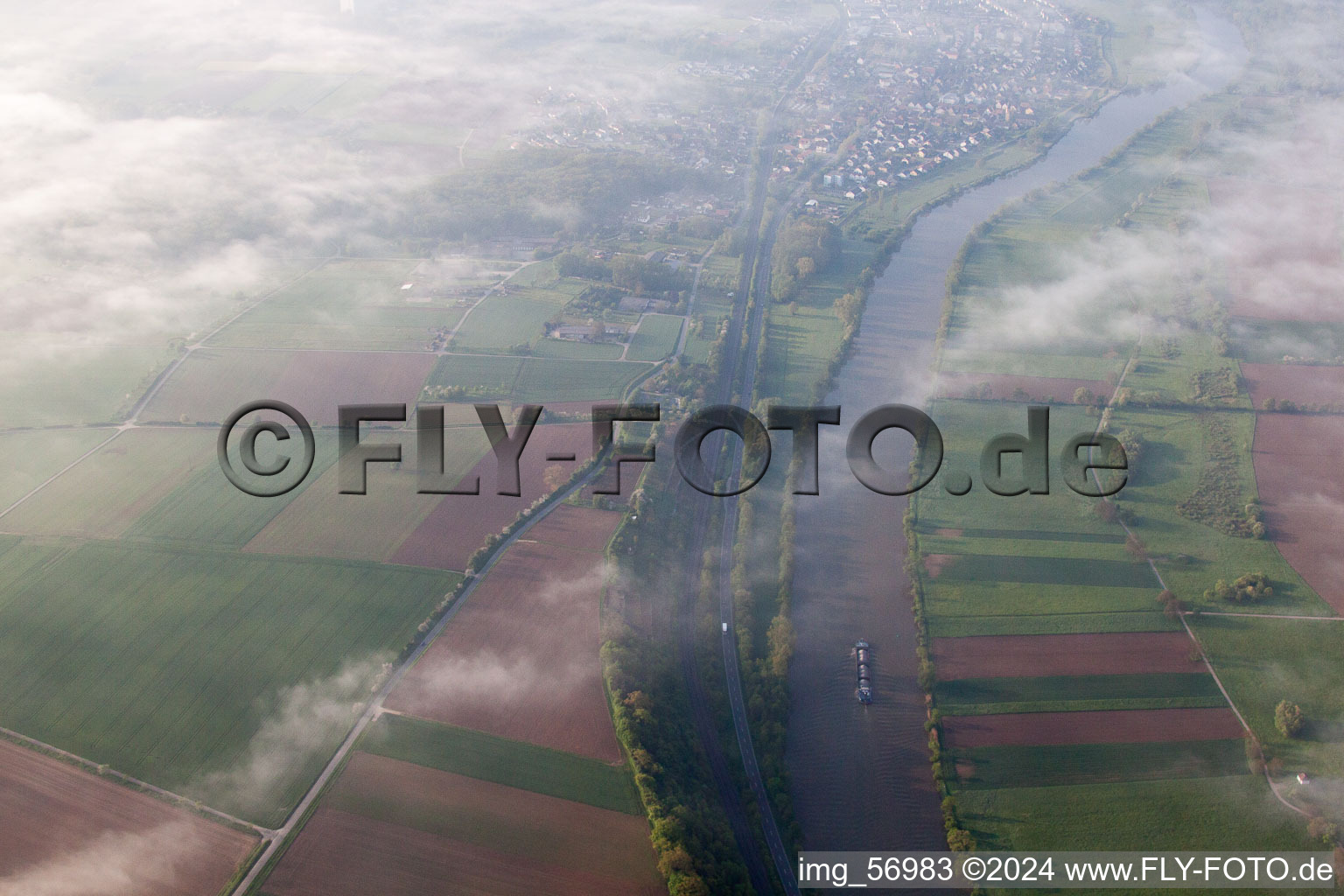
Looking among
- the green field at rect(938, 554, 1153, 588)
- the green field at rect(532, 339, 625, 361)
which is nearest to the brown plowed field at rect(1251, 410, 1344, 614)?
the green field at rect(938, 554, 1153, 588)

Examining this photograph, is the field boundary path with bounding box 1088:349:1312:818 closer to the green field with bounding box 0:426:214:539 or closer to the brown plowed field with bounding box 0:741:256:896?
the brown plowed field with bounding box 0:741:256:896

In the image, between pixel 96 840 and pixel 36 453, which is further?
pixel 36 453

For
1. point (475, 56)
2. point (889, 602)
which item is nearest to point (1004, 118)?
point (475, 56)

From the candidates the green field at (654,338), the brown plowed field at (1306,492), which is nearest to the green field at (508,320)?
the green field at (654,338)

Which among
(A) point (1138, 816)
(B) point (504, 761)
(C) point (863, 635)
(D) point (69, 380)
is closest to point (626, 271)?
(D) point (69, 380)

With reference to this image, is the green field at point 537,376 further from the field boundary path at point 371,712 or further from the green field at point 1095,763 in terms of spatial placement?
the green field at point 1095,763

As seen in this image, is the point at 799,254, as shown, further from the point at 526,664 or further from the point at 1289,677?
the point at 526,664

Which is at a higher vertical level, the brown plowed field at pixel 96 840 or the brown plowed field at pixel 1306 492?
the brown plowed field at pixel 1306 492
